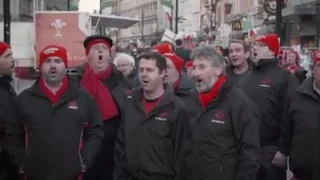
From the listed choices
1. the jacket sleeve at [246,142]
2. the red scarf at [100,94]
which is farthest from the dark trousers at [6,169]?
the jacket sleeve at [246,142]

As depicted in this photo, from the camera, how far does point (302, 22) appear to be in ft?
123

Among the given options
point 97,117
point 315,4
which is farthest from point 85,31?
point 97,117

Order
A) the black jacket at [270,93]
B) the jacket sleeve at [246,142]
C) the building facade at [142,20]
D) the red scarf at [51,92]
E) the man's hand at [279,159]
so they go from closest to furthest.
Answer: the jacket sleeve at [246,142] < the red scarf at [51,92] < the man's hand at [279,159] < the black jacket at [270,93] < the building facade at [142,20]

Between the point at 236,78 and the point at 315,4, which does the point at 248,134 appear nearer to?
the point at 236,78

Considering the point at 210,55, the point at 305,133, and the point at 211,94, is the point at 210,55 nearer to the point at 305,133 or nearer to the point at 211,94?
the point at 211,94

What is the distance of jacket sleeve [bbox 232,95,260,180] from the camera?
5883 millimetres

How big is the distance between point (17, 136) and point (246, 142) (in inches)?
82.3

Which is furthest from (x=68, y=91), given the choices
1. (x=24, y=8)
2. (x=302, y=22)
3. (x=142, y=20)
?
(x=142, y=20)

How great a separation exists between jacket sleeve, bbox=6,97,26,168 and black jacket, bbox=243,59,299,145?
9.32 ft

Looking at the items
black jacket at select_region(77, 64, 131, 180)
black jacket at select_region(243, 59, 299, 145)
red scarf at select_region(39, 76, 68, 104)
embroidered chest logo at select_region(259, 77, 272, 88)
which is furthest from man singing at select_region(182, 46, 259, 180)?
embroidered chest logo at select_region(259, 77, 272, 88)

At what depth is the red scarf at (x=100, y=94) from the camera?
7277 millimetres

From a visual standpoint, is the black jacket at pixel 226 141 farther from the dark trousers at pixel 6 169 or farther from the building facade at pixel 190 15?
the building facade at pixel 190 15

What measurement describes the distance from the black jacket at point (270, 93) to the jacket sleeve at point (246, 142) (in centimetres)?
199

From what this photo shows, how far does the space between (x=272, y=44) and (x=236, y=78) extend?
0.67 m
